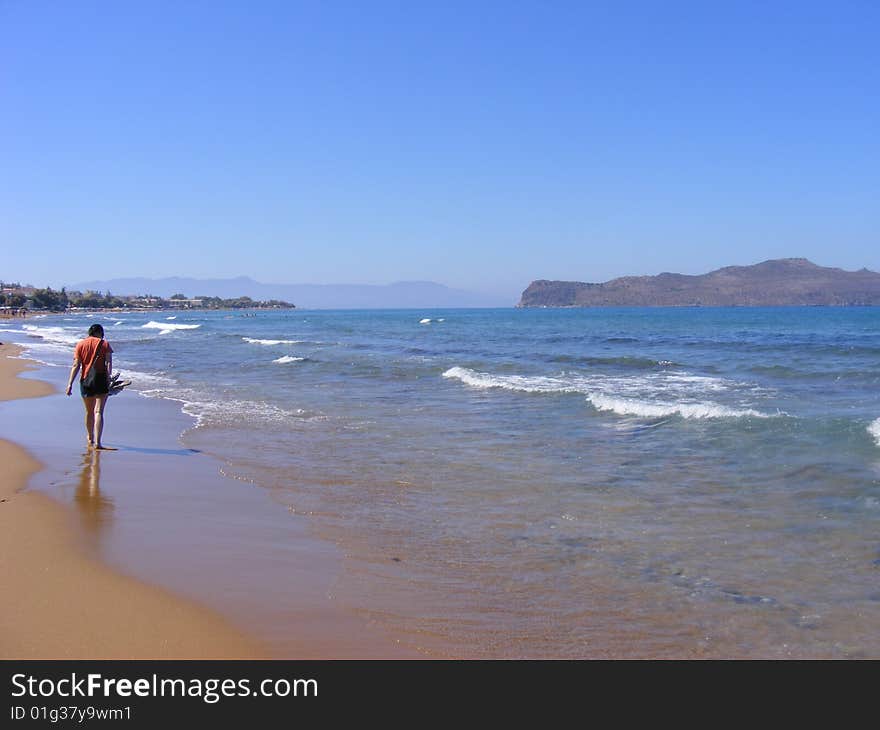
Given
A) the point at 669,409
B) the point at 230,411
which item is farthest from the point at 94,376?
the point at 669,409

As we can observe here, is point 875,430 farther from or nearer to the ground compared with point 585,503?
farther from the ground

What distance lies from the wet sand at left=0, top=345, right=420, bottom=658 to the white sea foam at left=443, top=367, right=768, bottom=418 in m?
8.16

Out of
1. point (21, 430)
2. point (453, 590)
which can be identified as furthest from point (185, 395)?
point (453, 590)

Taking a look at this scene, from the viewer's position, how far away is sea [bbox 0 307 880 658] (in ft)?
15.3

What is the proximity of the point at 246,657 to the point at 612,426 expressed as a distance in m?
9.34

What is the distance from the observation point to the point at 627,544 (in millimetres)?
6223

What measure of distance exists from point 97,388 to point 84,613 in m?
6.19

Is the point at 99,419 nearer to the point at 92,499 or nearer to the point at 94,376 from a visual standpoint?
the point at 94,376

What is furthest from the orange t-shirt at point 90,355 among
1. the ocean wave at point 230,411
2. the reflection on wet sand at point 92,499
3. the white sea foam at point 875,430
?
the white sea foam at point 875,430

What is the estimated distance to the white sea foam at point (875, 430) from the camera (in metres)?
10.5

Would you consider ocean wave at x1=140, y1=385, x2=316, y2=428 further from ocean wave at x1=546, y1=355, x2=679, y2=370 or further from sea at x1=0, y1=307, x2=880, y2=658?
ocean wave at x1=546, y1=355, x2=679, y2=370

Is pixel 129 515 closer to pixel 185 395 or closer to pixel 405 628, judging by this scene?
pixel 405 628

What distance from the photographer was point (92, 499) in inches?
287

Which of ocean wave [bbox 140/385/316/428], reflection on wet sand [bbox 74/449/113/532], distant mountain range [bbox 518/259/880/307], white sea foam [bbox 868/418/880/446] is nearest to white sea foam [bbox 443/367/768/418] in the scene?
white sea foam [bbox 868/418/880/446]
